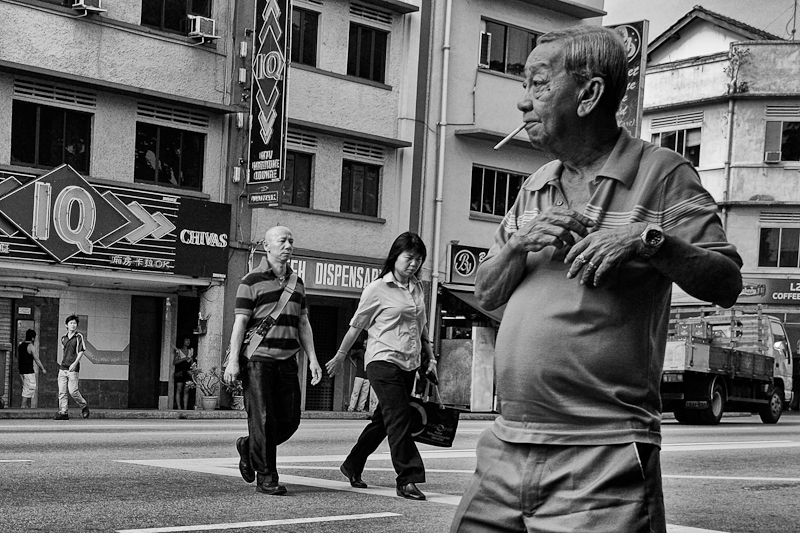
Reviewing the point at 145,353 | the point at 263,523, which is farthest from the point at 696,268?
the point at 145,353

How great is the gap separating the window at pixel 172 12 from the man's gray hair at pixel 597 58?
23722mm

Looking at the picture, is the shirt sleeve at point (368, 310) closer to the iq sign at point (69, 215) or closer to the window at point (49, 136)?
the iq sign at point (69, 215)

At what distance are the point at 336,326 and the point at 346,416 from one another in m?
4.33

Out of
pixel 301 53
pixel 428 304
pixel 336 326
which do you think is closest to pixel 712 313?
pixel 428 304

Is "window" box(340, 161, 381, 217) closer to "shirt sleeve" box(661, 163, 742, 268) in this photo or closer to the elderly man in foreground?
the elderly man in foreground

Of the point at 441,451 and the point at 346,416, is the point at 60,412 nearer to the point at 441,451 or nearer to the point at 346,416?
the point at 346,416

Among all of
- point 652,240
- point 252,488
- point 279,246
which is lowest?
point 252,488

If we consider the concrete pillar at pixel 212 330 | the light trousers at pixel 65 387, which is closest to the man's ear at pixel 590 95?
the light trousers at pixel 65 387

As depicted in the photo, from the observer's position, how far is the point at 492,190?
33438 mm

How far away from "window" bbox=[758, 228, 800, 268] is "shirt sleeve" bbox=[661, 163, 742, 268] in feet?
141

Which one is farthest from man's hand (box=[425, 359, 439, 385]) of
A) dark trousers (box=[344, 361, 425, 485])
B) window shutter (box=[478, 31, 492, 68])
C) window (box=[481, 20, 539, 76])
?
window (box=[481, 20, 539, 76])

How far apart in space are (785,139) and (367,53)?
66.0 feet

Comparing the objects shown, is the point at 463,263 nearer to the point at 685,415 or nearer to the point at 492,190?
the point at 492,190

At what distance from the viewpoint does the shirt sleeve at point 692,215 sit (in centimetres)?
313
